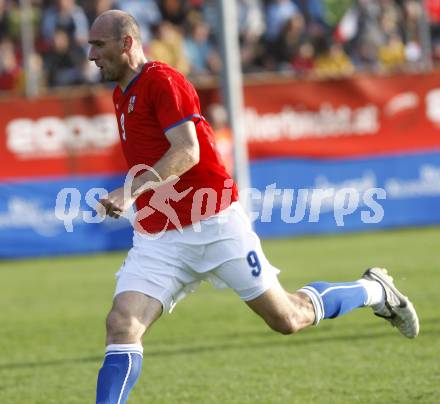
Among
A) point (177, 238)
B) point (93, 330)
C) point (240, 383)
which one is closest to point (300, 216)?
point (93, 330)

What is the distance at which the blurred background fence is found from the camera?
15.1m

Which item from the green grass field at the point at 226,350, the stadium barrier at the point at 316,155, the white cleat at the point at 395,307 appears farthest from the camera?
the stadium barrier at the point at 316,155

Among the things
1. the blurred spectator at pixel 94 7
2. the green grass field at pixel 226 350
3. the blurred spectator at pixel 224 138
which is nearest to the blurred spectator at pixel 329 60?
the blurred spectator at pixel 224 138

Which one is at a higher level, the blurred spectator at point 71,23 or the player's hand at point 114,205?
the player's hand at point 114,205

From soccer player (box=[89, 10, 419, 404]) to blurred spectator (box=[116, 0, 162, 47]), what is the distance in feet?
37.0

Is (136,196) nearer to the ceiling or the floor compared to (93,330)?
nearer to the ceiling

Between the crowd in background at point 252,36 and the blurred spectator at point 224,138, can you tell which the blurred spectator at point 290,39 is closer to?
the crowd in background at point 252,36

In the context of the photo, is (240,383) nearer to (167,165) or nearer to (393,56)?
(167,165)

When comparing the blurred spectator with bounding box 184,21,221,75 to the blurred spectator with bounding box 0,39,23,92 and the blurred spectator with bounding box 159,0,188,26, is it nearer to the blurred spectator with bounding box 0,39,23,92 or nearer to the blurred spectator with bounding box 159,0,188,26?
the blurred spectator with bounding box 159,0,188,26

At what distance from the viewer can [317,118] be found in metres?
16.2

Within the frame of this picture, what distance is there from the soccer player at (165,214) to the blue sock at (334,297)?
0.33m

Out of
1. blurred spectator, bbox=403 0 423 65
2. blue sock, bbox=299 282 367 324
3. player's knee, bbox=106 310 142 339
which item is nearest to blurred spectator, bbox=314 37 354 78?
blurred spectator, bbox=403 0 423 65

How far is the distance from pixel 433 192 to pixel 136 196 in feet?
37.8

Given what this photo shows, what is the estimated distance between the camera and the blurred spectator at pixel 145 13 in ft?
55.6
